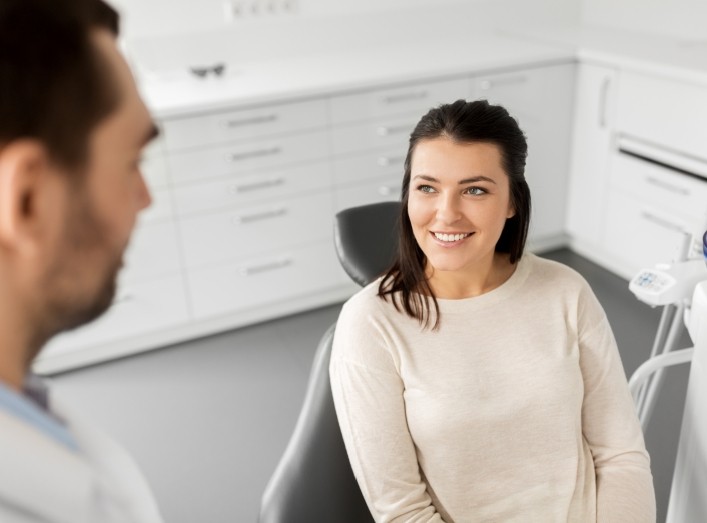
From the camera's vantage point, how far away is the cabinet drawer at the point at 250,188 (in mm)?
2561

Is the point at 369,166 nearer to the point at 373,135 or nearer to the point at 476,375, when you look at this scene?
the point at 373,135

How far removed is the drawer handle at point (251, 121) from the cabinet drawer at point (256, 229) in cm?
31

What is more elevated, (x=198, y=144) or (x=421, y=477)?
(x=198, y=144)

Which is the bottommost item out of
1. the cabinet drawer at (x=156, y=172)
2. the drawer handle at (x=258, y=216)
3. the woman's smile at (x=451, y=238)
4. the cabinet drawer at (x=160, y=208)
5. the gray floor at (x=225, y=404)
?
the gray floor at (x=225, y=404)

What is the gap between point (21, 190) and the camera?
538mm

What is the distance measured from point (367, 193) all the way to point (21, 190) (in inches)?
92.2

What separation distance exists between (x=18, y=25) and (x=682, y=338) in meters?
2.50

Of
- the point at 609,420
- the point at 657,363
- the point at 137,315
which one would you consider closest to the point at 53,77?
the point at 609,420

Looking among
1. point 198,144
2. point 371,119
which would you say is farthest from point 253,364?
point 371,119

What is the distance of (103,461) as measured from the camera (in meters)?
0.71

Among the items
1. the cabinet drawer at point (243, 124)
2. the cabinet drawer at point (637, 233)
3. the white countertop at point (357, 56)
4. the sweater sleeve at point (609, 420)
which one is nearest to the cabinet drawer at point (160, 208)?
the cabinet drawer at point (243, 124)

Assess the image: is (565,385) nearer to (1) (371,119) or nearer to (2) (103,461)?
(2) (103,461)

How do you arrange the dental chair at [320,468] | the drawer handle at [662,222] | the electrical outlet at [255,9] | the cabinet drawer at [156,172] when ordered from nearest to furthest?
the dental chair at [320,468]
the cabinet drawer at [156,172]
the drawer handle at [662,222]
the electrical outlet at [255,9]

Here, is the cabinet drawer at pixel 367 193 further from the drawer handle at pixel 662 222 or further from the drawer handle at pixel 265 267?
the drawer handle at pixel 662 222
